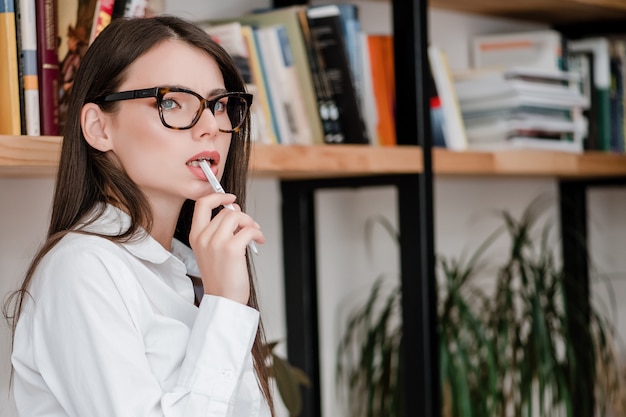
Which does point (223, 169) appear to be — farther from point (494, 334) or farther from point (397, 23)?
point (494, 334)

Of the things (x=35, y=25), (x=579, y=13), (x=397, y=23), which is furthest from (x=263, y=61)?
(x=579, y=13)

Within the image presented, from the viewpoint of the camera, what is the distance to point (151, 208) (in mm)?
1194

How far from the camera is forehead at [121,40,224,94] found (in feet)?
3.75

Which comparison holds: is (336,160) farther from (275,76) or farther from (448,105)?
(448,105)

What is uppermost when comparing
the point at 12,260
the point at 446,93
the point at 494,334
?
the point at 446,93

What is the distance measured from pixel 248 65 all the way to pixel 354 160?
0.24 meters

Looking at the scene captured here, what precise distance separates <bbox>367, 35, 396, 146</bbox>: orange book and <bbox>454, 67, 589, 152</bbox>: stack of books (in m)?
0.31

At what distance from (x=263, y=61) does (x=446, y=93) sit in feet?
1.71

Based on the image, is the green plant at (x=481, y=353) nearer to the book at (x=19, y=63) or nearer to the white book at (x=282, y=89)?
the white book at (x=282, y=89)

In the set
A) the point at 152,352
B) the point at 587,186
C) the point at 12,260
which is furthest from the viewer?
the point at 587,186

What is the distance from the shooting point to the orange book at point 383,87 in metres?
1.83

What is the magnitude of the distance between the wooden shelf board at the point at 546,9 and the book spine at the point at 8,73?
1.15 m

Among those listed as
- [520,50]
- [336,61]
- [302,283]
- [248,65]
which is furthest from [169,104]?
[520,50]

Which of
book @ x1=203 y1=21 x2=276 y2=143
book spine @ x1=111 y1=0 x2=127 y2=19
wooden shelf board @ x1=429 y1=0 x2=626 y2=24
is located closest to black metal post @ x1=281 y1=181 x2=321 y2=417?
book @ x1=203 y1=21 x2=276 y2=143
